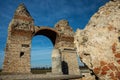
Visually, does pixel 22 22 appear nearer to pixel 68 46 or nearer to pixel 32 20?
pixel 32 20

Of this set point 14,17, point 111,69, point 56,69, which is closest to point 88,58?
point 111,69

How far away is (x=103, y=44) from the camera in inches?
75.0

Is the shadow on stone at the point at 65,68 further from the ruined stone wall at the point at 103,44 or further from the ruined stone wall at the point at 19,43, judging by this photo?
the ruined stone wall at the point at 103,44

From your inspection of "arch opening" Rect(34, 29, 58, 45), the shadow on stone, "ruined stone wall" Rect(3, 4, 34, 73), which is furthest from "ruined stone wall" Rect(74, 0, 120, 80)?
"arch opening" Rect(34, 29, 58, 45)

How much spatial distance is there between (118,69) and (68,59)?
13.6 metres

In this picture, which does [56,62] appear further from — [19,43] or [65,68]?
[19,43]

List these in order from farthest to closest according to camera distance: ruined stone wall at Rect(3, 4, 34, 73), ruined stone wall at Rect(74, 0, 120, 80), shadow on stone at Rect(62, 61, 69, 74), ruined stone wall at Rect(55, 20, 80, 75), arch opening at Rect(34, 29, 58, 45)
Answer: arch opening at Rect(34, 29, 58, 45) < ruined stone wall at Rect(55, 20, 80, 75) < shadow on stone at Rect(62, 61, 69, 74) < ruined stone wall at Rect(3, 4, 34, 73) < ruined stone wall at Rect(74, 0, 120, 80)

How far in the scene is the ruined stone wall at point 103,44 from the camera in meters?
1.76

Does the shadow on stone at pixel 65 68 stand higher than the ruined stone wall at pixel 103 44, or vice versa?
the ruined stone wall at pixel 103 44

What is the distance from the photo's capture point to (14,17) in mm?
13469

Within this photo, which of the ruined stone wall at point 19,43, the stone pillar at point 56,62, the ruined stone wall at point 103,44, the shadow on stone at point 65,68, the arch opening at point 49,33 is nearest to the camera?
the ruined stone wall at point 103,44

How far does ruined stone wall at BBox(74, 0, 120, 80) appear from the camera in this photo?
5.79 feet

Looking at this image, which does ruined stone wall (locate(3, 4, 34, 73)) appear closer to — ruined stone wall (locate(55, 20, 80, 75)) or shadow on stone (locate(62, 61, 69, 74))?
ruined stone wall (locate(55, 20, 80, 75))

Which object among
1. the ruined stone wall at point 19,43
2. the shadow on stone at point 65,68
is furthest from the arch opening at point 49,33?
the shadow on stone at point 65,68
